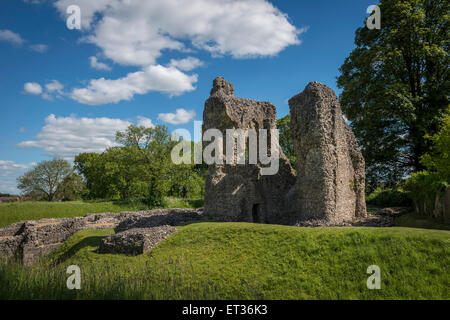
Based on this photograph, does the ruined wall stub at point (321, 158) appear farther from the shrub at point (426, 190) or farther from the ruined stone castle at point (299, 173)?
the shrub at point (426, 190)

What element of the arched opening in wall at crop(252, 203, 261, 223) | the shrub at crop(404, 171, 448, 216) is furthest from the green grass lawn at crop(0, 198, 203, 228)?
the shrub at crop(404, 171, 448, 216)

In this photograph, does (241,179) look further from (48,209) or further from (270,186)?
(48,209)

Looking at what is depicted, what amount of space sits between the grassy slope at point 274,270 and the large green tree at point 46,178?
4282cm

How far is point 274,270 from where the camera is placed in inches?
341

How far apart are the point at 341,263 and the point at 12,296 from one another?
8.62 metres

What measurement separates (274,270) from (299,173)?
7.77m

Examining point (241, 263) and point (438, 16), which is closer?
point (241, 263)

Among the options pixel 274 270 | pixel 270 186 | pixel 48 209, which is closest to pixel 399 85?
pixel 270 186

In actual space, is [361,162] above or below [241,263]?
above

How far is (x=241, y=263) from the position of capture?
30.8 feet

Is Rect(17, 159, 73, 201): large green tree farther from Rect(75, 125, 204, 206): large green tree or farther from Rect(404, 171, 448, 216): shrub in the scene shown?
Rect(404, 171, 448, 216): shrub

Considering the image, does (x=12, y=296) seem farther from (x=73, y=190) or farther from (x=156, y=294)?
(x=73, y=190)
